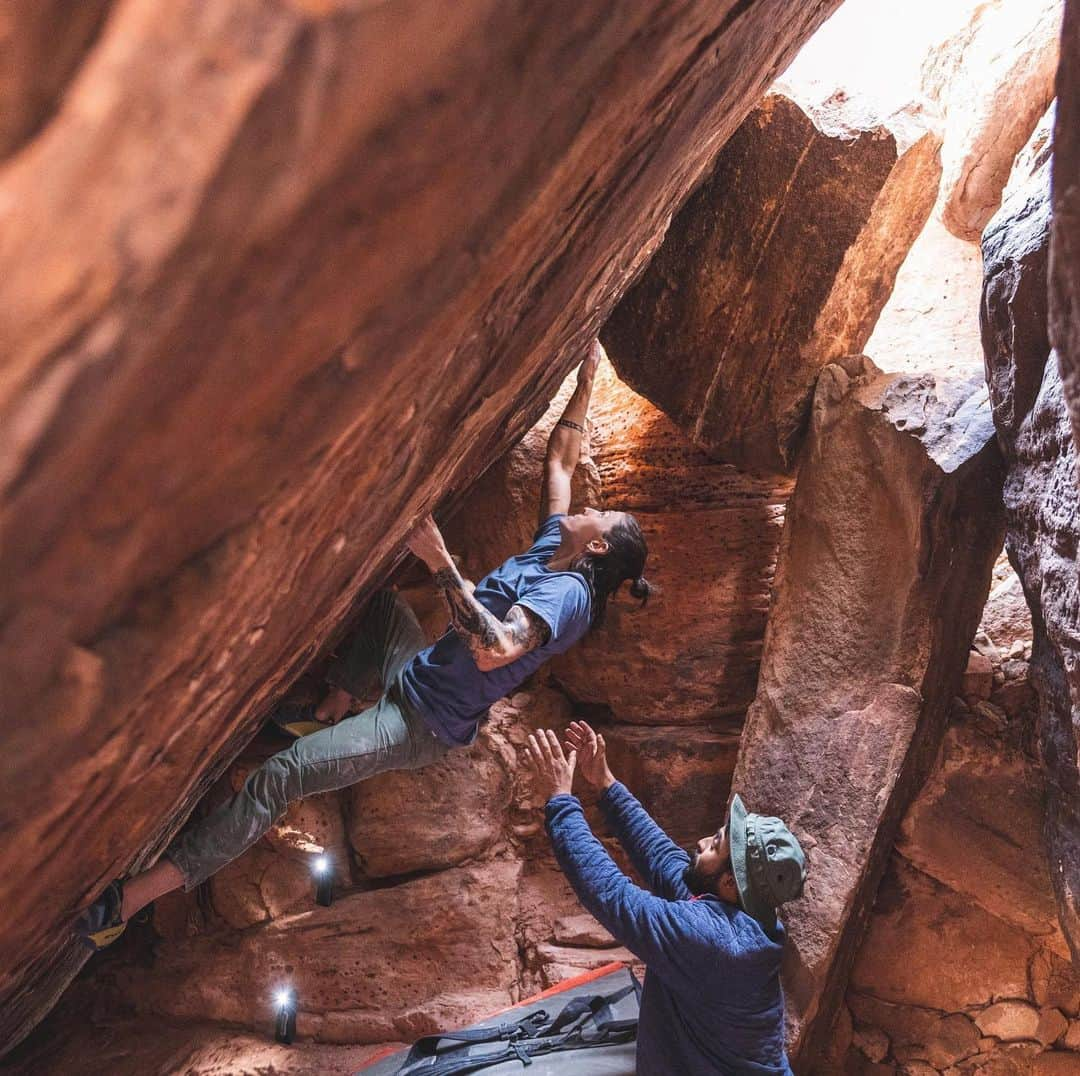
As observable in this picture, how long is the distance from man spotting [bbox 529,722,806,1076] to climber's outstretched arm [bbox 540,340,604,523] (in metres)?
1.48

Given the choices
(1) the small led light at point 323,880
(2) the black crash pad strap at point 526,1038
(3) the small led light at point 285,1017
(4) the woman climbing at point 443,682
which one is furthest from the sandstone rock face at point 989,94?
(3) the small led light at point 285,1017

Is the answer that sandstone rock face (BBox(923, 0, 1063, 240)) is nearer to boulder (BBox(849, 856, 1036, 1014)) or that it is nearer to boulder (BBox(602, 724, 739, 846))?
boulder (BBox(602, 724, 739, 846))

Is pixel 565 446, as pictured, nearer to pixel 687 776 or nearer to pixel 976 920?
pixel 687 776

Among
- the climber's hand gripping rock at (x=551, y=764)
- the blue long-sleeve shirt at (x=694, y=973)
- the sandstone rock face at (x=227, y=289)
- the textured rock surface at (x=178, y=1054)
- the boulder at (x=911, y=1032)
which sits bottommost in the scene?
the textured rock surface at (x=178, y=1054)

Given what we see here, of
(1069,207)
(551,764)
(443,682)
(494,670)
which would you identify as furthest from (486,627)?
(1069,207)

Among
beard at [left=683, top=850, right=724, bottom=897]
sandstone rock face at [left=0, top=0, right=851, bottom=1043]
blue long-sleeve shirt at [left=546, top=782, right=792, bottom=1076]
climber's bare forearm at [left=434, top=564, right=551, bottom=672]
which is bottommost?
blue long-sleeve shirt at [left=546, top=782, right=792, bottom=1076]

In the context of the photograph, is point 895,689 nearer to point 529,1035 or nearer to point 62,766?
point 529,1035

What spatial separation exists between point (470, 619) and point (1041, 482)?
6.29 feet

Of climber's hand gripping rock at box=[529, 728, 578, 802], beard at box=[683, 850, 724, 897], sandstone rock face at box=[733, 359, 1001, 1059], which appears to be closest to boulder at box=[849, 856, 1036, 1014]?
sandstone rock face at box=[733, 359, 1001, 1059]

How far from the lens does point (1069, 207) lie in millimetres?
1311

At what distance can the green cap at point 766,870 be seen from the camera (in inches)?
102

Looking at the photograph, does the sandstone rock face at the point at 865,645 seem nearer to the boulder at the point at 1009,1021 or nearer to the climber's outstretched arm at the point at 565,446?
the boulder at the point at 1009,1021

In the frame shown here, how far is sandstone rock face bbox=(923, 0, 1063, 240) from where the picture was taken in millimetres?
5387

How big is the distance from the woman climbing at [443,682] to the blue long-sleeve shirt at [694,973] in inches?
27.1
